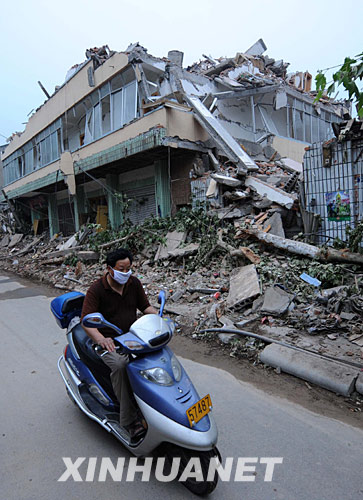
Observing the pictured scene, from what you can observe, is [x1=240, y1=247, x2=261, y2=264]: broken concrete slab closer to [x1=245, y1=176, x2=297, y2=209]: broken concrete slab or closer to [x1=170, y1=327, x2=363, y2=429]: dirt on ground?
[x1=245, y1=176, x2=297, y2=209]: broken concrete slab

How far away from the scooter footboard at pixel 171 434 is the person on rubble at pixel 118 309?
0.71 feet

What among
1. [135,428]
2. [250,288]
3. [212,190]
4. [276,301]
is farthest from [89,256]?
[135,428]

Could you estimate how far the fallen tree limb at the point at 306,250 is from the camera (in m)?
6.12

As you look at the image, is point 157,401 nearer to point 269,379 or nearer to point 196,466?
point 196,466

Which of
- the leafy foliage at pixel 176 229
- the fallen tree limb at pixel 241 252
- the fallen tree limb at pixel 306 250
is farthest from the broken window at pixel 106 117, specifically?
the fallen tree limb at pixel 306 250

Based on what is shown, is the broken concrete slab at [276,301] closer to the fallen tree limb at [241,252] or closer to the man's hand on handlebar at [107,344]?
the fallen tree limb at [241,252]

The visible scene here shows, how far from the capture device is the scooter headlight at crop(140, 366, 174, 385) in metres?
2.24

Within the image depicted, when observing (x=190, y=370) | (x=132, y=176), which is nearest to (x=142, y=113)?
(x=132, y=176)

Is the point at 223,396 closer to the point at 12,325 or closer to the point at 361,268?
the point at 361,268

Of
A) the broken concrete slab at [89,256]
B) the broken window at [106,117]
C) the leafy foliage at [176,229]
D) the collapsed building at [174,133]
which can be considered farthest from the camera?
the broken window at [106,117]

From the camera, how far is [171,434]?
204 centimetres

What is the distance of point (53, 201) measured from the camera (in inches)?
800

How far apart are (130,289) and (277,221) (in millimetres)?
5890

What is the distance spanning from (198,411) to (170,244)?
7374 mm
